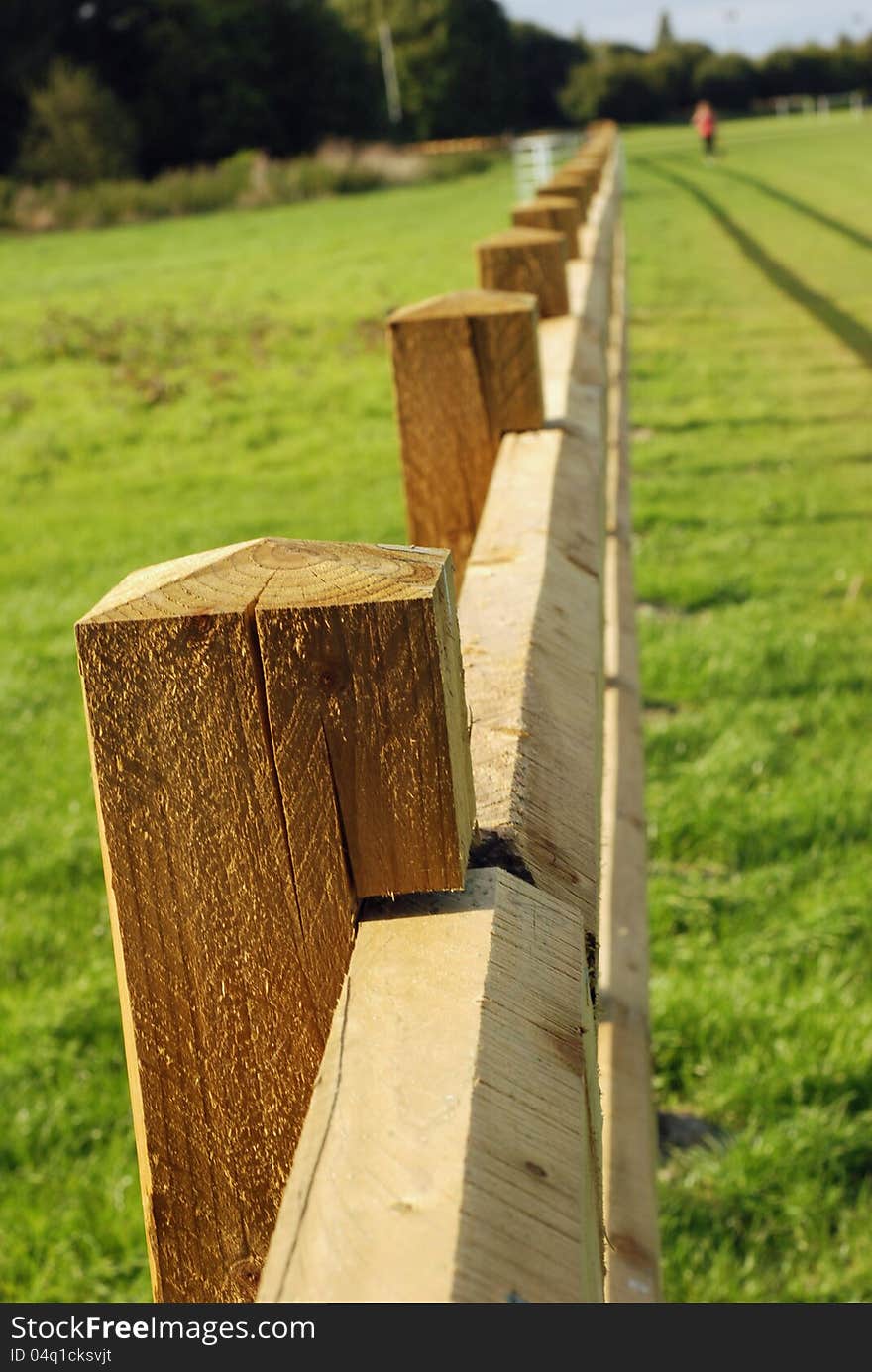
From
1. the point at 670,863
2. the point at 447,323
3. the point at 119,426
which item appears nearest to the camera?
the point at 447,323

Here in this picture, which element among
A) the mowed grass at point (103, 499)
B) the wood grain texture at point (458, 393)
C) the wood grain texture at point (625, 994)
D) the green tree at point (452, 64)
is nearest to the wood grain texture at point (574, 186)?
the mowed grass at point (103, 499)

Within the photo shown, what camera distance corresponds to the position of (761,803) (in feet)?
11.0

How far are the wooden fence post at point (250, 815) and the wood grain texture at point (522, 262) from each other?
2.40m

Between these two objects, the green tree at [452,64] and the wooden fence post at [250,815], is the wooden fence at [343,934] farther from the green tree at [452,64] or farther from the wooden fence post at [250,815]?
the green tree at [452,64]

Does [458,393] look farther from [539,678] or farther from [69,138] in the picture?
[69,138]

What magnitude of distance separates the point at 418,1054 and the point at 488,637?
609mm

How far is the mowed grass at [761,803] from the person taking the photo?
224cm

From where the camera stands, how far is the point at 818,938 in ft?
9.26

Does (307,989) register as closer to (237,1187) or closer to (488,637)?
(237,1187)

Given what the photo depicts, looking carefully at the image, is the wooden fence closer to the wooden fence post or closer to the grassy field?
the wooden fence post

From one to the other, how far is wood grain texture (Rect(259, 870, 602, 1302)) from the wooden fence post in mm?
64

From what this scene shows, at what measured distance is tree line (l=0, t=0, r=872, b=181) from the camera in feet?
122

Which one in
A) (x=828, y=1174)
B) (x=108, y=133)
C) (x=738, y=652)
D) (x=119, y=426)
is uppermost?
(x=108, y=133)

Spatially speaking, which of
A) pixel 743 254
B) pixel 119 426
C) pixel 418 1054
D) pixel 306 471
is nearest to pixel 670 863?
pixel 418 1054
